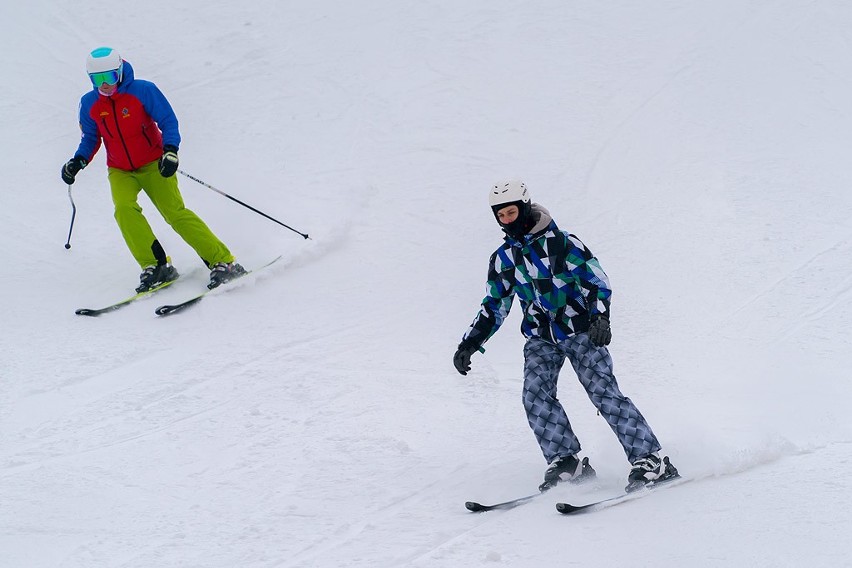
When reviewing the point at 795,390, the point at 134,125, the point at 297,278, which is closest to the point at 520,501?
the point at 795,390

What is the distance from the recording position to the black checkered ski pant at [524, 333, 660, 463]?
5.57 metres

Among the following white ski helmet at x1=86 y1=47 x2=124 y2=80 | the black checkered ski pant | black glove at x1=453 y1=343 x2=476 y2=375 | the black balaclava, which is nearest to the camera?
the black balaclava

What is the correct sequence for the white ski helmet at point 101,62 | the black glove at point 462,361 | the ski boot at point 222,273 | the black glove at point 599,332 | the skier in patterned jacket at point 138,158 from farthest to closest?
the ski boot at point 222,273 < the skier in patterned jacket at point 138,158 < the white ski helmet at point 101,62 < the black glove at point 462,361 < the black glove at point 599,332

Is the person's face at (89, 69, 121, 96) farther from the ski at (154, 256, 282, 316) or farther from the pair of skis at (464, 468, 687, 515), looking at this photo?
the pair of skis at (464, 468, 687, 515)

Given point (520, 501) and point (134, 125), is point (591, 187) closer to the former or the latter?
point (134, 125)

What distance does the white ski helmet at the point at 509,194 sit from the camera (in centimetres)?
545

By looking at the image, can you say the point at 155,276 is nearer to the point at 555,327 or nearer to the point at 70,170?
the point at 70,170

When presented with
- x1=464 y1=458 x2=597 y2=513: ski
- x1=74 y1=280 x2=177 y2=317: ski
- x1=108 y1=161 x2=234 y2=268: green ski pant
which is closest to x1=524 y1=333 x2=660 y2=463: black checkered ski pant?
x1=464 y1=458 x2=597 y2=513: ski

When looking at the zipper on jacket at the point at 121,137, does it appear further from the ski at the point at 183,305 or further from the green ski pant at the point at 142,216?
the ski at the point at 183,305

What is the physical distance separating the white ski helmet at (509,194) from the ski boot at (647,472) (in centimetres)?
144

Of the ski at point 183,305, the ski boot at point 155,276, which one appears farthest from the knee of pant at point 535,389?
the ski boot at point 155,276

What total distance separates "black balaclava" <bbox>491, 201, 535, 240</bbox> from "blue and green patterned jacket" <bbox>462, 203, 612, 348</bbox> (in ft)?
0.09

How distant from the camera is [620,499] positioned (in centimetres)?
528

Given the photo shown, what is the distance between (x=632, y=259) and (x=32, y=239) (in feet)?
18.1
